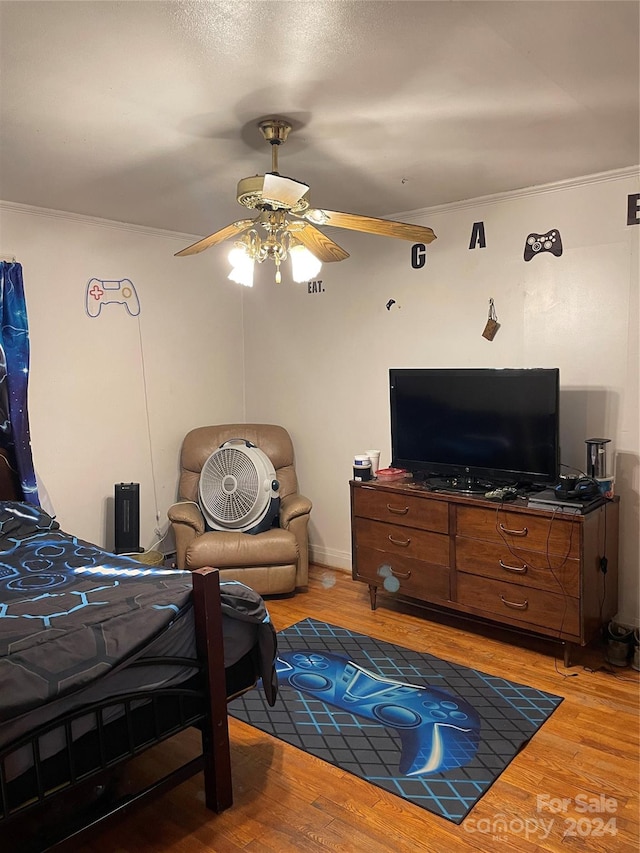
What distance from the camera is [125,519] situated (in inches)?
168

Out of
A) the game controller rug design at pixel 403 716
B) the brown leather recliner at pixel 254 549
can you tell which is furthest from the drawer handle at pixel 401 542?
the brown leather recliner at pixel 254 549

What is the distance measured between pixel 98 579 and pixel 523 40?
247cm

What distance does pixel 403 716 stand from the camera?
2.81m

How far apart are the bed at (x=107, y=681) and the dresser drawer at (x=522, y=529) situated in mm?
1510

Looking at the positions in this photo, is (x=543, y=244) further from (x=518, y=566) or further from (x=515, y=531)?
(x=518, y=566)

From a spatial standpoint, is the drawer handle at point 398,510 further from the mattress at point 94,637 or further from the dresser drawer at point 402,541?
the mattress at point 94,637

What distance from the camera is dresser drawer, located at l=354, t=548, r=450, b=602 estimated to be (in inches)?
143

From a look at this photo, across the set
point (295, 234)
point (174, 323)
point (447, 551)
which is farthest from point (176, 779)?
point (174, 323)

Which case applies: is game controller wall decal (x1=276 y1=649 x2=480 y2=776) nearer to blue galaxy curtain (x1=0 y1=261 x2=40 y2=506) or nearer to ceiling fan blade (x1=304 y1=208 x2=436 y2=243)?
blue galaxy curtain (x1=0 y1=261 x2=40 y2=506)

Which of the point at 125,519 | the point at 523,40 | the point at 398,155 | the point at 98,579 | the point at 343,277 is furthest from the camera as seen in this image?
the point at 343,277

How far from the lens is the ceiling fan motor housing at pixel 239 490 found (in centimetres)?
433

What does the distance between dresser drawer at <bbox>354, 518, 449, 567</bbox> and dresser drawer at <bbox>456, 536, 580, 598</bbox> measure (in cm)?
11

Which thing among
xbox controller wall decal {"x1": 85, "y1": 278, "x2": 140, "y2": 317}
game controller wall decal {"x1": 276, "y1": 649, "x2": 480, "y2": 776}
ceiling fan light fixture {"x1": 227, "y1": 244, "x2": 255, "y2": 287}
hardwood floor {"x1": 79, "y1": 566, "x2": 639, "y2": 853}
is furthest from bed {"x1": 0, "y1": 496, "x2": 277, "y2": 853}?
xbox controller wall decal {"x1": 85, "y1": 278, "x2": 140, "y2": 317}

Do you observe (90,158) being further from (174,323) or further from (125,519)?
(125,519)
